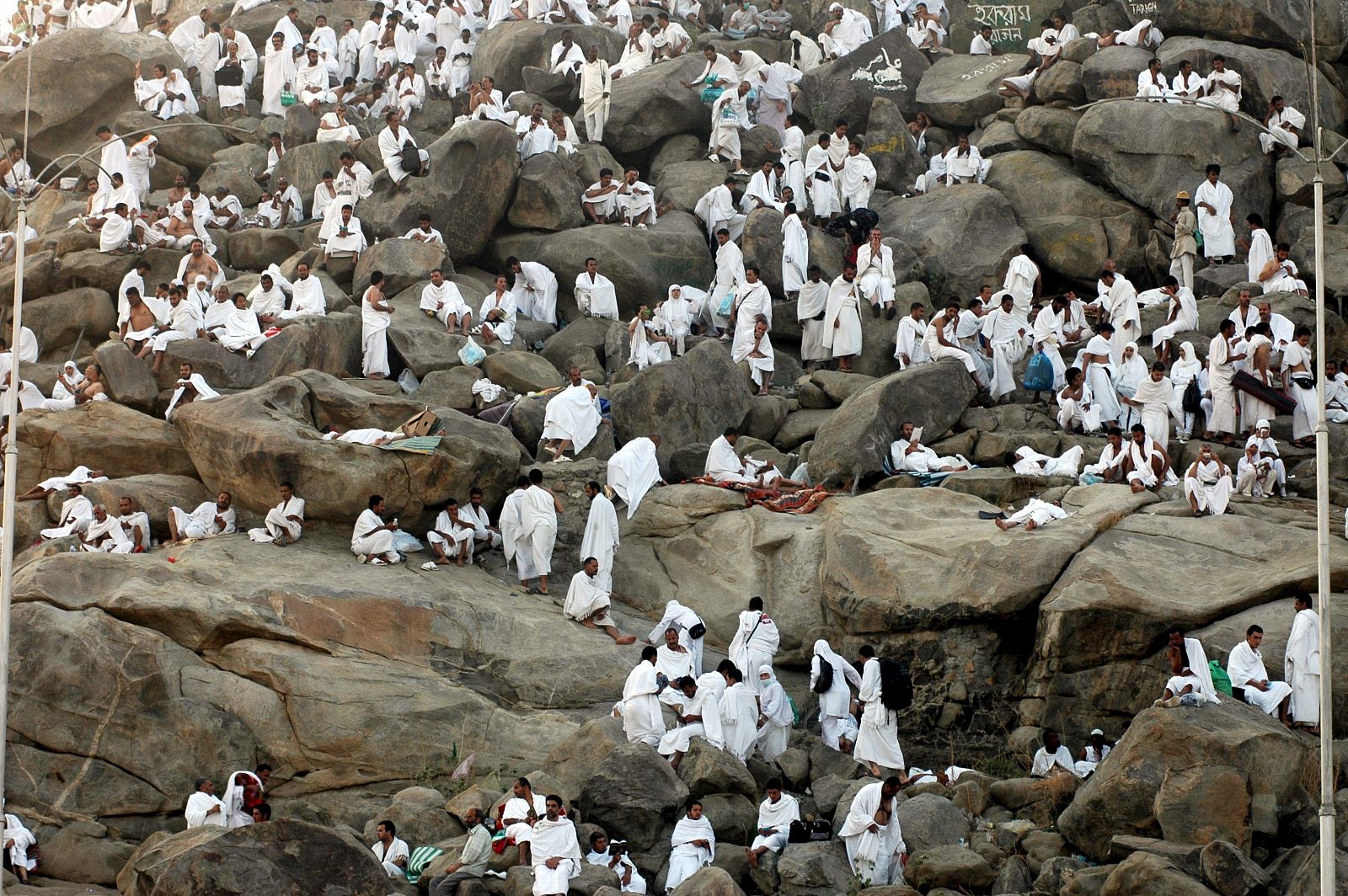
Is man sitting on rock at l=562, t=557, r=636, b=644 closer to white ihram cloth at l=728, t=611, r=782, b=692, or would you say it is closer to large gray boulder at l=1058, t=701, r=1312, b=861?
white ihram cloth at l=728, t=611, r=782, b=692

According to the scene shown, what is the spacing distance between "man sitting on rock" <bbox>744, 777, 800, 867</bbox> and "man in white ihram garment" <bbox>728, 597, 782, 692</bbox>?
235cm

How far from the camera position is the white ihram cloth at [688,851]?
15.3 metres

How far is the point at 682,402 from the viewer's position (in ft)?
73.7

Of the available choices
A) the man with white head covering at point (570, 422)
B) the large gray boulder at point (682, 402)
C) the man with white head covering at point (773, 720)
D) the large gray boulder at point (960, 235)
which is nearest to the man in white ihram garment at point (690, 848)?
the man with white head covering at point (773, 720)

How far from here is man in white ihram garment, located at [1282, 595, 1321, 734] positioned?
650 inches

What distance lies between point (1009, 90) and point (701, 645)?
52.5 ft

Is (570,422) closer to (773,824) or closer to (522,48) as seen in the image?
(773,824)

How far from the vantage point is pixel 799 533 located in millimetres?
19734

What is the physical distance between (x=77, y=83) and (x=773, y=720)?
72.8 ft

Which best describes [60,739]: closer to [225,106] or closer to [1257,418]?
[1257,418]

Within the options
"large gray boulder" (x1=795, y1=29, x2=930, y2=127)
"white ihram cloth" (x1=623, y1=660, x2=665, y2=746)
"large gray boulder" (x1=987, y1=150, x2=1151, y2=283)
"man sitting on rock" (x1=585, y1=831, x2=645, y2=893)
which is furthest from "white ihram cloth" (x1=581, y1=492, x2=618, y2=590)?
"large gray boulder" (x1=795, y1=29, x2=930, y2=127)

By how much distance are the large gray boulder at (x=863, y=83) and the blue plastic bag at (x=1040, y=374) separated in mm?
10233

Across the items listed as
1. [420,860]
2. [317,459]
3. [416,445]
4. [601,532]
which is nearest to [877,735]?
[601,532]

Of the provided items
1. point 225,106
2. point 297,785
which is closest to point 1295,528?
point 297,785
